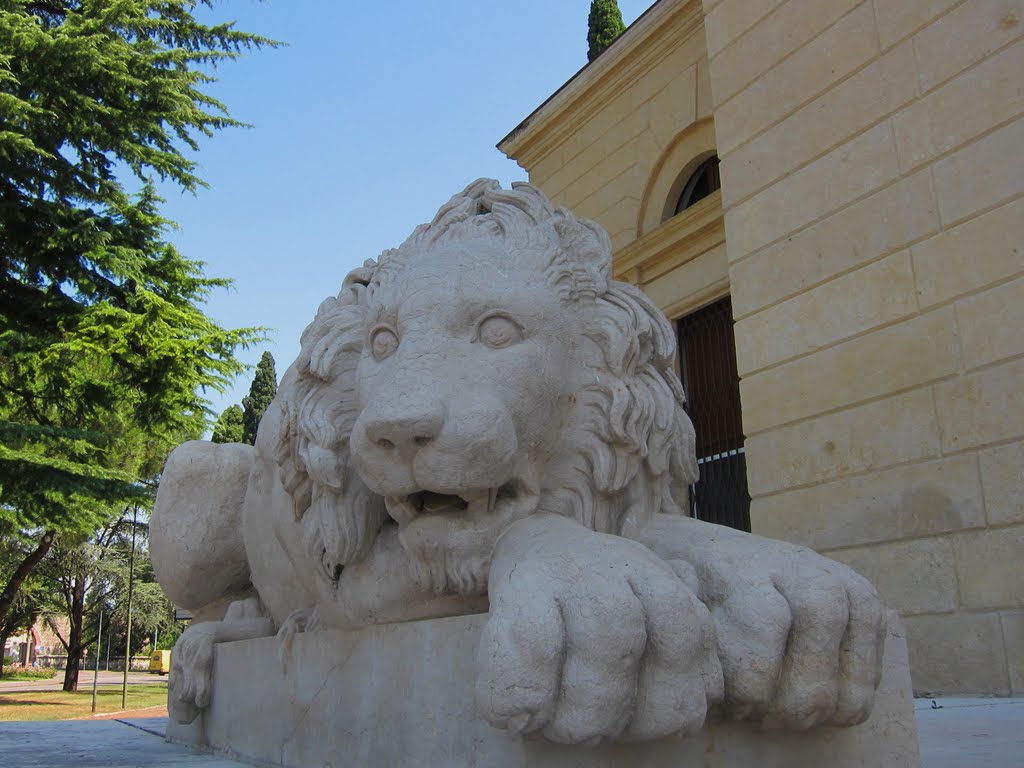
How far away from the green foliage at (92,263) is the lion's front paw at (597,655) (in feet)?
39.5

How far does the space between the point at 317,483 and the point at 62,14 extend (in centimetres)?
1471

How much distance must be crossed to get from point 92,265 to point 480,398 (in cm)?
1308

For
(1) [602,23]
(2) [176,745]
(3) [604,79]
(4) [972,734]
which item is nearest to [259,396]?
(1) [602,23]

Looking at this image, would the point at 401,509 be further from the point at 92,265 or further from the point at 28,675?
the point at 28,675

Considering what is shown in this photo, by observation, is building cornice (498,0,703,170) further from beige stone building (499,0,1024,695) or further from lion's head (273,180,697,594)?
lion's head (273,180,697,594)

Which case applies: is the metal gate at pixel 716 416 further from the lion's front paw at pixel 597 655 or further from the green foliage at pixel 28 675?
the green foliage at pixel 28 675

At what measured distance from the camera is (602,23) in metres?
13.8

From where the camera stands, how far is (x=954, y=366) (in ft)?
15.2

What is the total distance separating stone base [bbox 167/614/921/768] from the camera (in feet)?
4.61

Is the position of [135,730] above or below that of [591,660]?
below

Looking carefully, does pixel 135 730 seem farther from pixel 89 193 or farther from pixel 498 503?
pixel 89 193

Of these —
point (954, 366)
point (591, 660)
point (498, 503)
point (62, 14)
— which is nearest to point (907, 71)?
point (954, 366)

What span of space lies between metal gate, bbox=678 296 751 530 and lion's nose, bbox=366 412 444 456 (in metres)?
5.54

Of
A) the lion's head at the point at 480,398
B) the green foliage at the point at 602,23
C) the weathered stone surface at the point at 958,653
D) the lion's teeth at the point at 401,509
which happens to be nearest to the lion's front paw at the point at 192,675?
the lion's head at the point at 480,398
